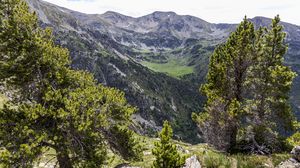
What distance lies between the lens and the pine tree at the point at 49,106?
1755 centimetres

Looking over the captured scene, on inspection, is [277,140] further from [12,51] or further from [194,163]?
[12,51]

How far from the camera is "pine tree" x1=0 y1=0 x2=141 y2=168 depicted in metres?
17.5

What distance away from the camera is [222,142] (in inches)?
1130

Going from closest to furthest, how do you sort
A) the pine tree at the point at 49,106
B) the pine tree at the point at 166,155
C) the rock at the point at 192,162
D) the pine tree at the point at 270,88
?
the pine tree at the point at 166,155
the rock at the point at 192,162
the pine tree at the point at 49,106
the pine tree at the point at 270,88

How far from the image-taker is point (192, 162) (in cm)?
1636

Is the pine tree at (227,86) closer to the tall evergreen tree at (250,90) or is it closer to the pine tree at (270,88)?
the tall evergreen tree at (250,90)

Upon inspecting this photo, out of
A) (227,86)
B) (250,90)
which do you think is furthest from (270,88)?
(227,86)

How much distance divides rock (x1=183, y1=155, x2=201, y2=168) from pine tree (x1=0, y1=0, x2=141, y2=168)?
16.8 feet

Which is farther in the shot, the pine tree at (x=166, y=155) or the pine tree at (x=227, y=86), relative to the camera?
the pine tree at (x=227, y=86)

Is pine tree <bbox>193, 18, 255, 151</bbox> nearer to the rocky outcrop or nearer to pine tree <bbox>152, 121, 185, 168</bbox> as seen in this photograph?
the rocky outcrop

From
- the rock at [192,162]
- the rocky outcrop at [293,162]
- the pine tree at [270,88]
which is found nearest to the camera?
the rocky outcrop at [293,162]

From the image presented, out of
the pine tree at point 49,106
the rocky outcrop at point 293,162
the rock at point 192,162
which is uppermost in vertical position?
the pine tree at point 49,106

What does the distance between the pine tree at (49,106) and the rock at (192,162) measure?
16.8ft

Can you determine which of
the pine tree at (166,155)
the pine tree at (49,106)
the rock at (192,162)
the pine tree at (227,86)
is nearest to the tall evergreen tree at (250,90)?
the pine tree at (227,86)
